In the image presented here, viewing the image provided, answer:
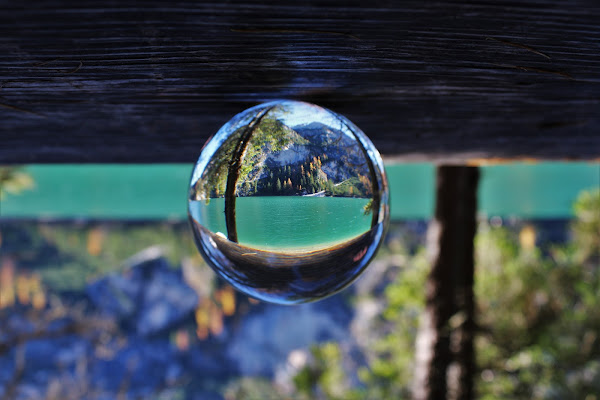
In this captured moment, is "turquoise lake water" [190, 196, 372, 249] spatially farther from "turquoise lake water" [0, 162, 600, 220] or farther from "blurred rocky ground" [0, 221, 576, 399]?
"blurred rocky ground" [0, 221, 576, 399]

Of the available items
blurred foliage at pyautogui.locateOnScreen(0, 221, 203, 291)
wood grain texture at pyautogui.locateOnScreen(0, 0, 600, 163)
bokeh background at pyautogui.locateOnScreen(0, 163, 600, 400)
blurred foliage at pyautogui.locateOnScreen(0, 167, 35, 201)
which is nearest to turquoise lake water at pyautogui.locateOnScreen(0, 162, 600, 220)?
bokeh background at pyautogui.locateOnScreen(0, 163, 600, 400)

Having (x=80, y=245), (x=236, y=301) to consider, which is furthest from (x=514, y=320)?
(x=80, y=245)

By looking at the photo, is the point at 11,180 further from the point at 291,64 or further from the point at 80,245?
the point at 80,245

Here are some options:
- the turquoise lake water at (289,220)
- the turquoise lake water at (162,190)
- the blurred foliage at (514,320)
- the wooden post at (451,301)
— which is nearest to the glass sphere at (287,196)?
the turquoise lake water at (289,220)

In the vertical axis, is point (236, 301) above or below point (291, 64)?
below

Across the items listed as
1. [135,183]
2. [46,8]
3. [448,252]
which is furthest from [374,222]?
[135,183]

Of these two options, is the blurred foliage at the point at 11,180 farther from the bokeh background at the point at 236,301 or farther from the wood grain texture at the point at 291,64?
the wood grain texture at the point at 291,64
